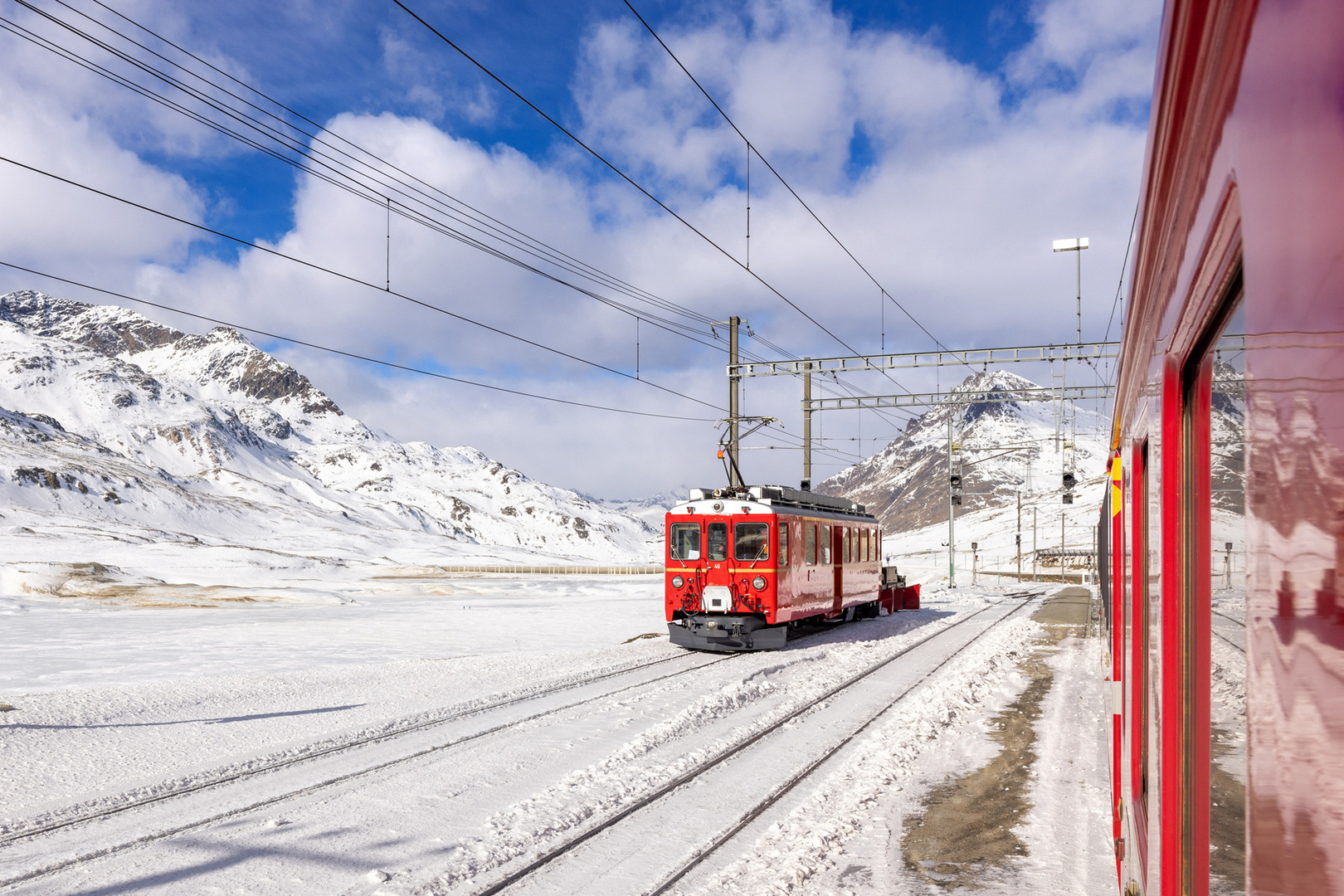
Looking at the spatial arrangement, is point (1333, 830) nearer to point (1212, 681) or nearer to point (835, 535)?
point (1212, 681)

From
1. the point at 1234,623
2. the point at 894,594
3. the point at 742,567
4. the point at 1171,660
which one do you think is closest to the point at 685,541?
the point at 742,567

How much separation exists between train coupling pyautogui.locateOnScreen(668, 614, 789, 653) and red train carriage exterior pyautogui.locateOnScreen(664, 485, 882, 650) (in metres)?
0.02

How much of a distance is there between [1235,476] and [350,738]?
32.1 ft

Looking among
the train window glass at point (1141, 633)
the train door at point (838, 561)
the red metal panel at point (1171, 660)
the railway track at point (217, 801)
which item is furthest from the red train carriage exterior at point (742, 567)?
the red metal panel at point (1171, 660)

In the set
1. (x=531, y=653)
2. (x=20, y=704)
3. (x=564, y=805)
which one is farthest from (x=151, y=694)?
(x=564, y=805)

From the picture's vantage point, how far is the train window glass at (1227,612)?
4.37 ft

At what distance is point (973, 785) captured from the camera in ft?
27.8

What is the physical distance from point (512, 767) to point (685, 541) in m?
10.6

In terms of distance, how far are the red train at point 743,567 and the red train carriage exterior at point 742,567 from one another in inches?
0.6

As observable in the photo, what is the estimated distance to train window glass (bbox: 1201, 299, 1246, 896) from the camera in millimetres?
1332

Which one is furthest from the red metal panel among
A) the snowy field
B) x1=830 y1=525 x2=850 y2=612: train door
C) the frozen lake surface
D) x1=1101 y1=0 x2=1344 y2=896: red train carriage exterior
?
x1=830 y1=525 x2=850 y2=612: train door

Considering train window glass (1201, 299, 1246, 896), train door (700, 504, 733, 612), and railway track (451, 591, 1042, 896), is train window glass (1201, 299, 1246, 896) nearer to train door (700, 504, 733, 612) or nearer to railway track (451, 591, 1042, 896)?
railway track (451, 591, 1042, 896)

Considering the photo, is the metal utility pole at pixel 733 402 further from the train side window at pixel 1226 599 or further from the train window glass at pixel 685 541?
the train side window at pixel 1226 599

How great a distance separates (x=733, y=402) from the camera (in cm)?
2650
